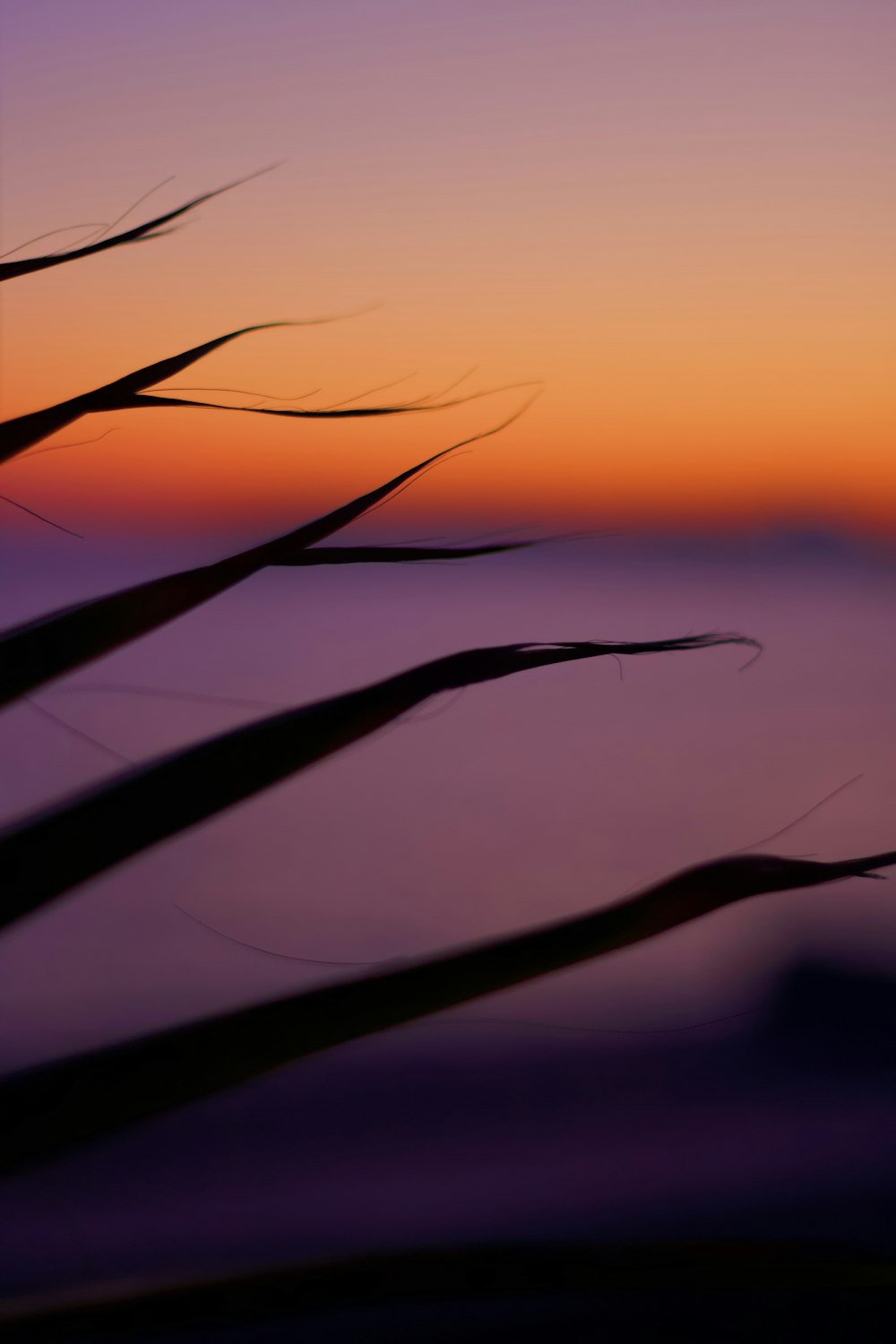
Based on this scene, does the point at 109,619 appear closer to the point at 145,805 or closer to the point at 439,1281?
the point at 145,805

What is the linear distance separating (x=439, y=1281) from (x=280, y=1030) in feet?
0.23

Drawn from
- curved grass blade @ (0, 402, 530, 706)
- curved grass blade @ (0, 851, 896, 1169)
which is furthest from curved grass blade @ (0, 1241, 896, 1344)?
curved grass blade @ (0, 402, 530, 706)

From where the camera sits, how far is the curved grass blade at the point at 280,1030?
0.21 metres

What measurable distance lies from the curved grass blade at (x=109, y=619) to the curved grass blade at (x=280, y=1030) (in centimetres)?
9

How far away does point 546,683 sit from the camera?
639 millimetres

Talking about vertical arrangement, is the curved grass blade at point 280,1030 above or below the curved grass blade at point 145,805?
below

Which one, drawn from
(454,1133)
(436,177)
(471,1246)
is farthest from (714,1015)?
(436,177)

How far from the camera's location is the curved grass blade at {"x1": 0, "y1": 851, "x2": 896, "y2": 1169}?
0.21 meters

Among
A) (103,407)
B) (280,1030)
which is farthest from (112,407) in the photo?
(280,1030)

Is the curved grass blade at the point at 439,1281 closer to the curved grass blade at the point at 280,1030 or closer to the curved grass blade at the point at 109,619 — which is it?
the curved grass blade at the point at 280,1030

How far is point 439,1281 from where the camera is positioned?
0.22 metres

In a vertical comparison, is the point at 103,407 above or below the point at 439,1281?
Answer: above

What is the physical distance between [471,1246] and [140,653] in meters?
0.45

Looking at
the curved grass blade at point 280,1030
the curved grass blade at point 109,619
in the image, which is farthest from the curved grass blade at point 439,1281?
the curved grass blade at point 109,619
